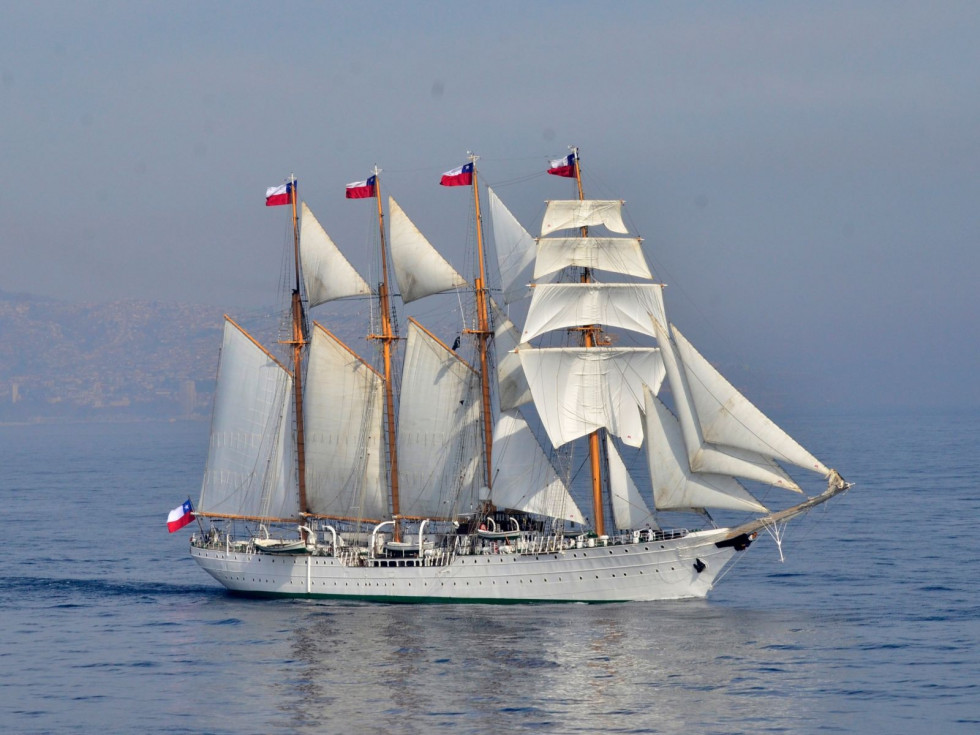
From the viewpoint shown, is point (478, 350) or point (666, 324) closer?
point (666, 324)

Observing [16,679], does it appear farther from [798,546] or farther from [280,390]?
[798,546]

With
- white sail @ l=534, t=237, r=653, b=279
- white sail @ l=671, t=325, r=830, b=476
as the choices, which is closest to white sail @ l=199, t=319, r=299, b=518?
white sail @ l=534, t=237, r=653, b=279

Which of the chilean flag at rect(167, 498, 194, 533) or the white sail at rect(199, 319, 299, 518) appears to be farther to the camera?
the white sail at rect(199, 319, 299, 518)

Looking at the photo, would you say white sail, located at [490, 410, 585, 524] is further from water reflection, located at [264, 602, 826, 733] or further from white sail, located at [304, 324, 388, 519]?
white sail, located at [304, 324, 388, 519]

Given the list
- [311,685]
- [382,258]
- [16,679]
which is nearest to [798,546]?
[382,258]

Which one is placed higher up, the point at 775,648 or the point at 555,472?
the point at 555,472

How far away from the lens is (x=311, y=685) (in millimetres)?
48719

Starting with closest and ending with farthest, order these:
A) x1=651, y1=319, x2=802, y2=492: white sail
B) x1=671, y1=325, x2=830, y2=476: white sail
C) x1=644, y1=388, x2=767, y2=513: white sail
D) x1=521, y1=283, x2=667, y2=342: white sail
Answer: x1=671, y1=325, x2=830, y2=476: white sail
x1=651, y1=319, x2=802, y2=492: white sail
x1=644, y1=388, x2=767, y2=513: white sail
x1=521, y1=283, x2=667, y2=342: white sail

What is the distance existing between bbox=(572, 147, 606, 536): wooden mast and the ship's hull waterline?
1972 mm

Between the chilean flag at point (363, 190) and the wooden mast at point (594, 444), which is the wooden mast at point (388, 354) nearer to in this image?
the chilean flag at point (363, 190)

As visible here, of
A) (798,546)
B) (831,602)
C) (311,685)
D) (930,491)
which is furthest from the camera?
(930,491)

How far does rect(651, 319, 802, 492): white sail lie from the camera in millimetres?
58062

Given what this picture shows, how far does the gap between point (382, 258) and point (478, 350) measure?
6744 mm

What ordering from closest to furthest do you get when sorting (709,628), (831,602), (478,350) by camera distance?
(709,628)
(831,602)
(478,350)
